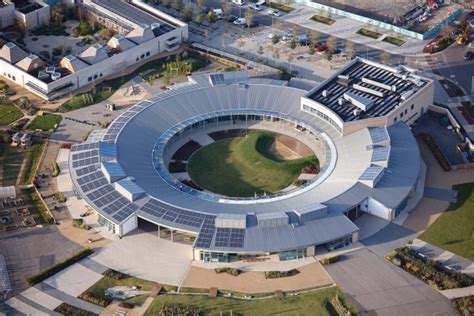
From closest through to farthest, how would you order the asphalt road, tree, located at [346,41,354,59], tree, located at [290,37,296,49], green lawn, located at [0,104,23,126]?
green lawn, located at [0,104,23,126] < the asphalt road < tree, located at [346,41,354,59] < tree, located at [290,37,296,49]

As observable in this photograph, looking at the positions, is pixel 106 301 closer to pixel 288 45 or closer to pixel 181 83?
pixel 181 83

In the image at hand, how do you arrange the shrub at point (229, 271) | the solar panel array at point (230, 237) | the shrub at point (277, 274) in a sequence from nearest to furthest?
the shrub at point (277, 274) → the shrub at point (229, 271) → the solar panel array at point (230, 237)

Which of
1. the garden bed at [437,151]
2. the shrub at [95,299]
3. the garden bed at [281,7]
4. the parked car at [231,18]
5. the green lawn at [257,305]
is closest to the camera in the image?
the green lawn at [257,305]

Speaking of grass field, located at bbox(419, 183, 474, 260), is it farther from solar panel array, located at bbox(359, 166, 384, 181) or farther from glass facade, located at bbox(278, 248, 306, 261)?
glass facade, located at bbox(278, 248, 306, 261)

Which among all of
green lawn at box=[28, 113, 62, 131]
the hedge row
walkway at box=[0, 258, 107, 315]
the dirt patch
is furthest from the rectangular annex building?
walkway at box=[0, 258, 107, 315]

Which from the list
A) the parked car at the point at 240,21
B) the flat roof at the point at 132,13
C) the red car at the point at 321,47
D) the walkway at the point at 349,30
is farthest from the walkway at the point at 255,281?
the parked car at the point at 240,21

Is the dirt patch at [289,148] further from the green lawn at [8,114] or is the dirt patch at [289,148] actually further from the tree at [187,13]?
the tree at [187,13]

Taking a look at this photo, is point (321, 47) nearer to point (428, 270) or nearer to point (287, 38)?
point (287, 38)
